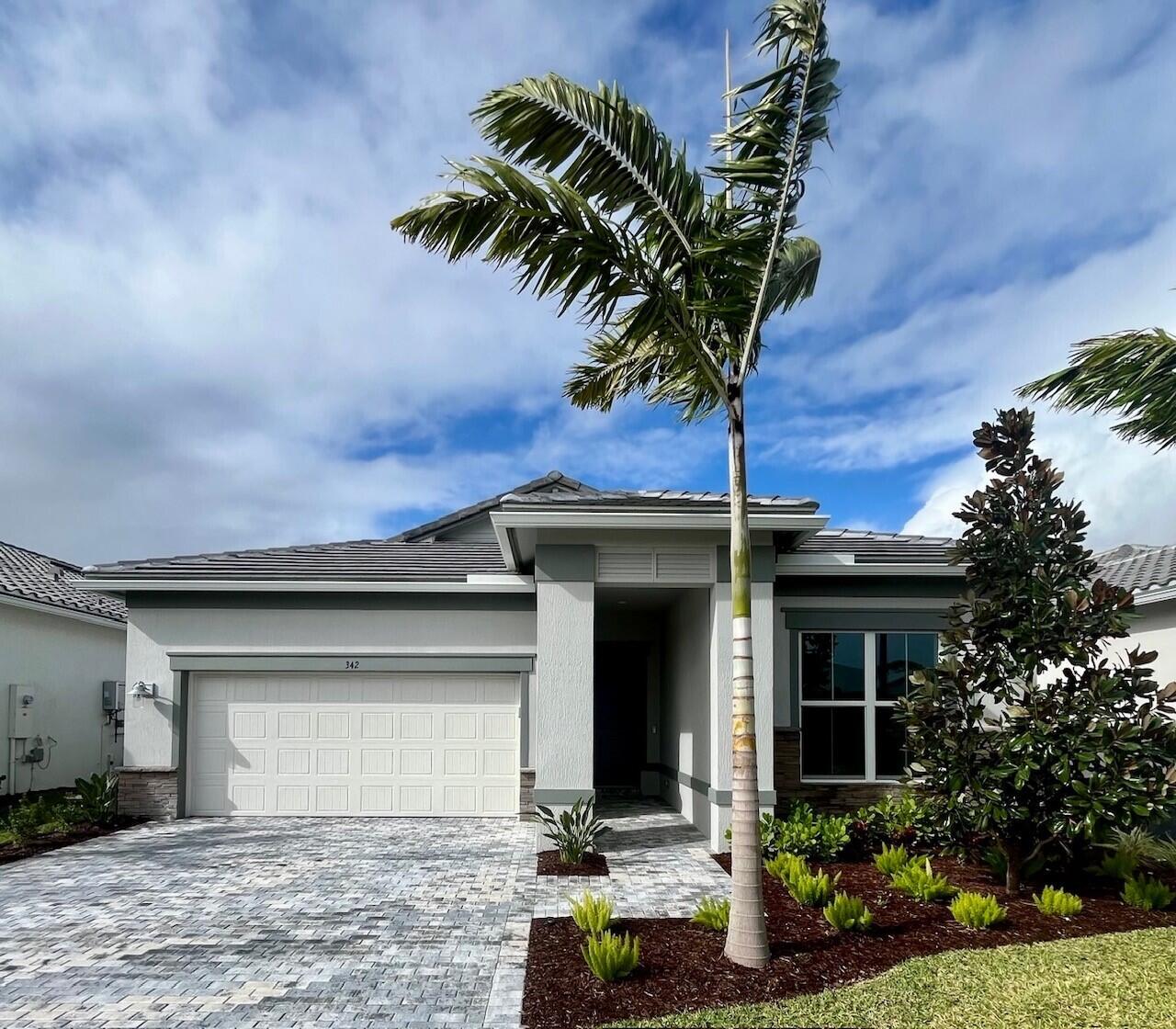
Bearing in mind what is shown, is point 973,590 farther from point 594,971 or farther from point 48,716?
point 48,716

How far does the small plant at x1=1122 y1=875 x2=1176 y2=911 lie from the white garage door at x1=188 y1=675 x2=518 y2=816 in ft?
24.1

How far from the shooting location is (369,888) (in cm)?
796

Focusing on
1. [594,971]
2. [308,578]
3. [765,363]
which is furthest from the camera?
[308,578]

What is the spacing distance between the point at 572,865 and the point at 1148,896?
202 inches

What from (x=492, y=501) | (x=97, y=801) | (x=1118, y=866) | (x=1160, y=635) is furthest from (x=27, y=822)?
(x=1160, y=635)

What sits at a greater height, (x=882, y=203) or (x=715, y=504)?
(x=882, y=203)

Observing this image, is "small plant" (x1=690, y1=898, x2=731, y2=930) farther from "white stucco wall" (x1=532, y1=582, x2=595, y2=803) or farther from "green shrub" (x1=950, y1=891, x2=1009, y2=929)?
"white stucco wall" (x1=532, y1=582, x2=595, y2=803)

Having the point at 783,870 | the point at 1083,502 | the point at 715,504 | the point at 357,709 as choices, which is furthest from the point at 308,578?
the point at 1083,502

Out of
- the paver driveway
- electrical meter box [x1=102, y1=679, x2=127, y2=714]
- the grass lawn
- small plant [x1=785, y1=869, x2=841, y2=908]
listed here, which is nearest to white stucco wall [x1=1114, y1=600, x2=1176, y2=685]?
the grass lawn

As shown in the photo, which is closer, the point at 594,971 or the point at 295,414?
the point at 594,971

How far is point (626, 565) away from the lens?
10047mm

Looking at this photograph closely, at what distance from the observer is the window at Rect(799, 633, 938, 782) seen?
11242 mm

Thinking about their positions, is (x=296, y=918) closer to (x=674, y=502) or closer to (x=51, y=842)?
(x=51, y=842)

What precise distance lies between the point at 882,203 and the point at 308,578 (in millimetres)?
8769
